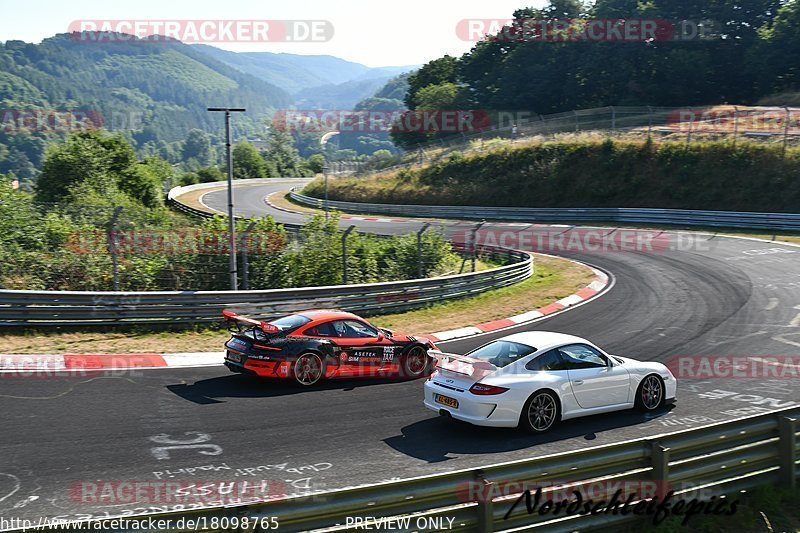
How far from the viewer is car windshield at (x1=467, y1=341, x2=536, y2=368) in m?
10.1

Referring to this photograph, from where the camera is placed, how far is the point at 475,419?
9.57 metres

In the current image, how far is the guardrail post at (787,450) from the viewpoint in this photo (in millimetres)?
7480

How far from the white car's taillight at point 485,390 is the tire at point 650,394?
263 centimetres

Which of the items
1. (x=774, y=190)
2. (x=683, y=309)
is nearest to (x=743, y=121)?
(x=774, y=190)

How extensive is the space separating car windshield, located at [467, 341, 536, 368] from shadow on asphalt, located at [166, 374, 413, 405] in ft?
9.12

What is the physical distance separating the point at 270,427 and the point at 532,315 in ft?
35.9

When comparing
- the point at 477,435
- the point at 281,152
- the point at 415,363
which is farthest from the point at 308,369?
the point at 281,152

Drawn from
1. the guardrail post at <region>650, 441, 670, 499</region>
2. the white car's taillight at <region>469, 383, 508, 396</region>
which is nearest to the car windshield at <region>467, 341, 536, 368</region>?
the white car's taillight at <region>469, 383, 508, 396</region>

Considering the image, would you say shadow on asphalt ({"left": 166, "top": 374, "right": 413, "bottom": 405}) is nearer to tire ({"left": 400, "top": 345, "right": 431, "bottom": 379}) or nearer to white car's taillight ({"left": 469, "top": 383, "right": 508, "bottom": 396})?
tire ({"left": 400, "top": 345, "right": 431, "bottom": 379})

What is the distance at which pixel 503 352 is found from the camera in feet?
33.8

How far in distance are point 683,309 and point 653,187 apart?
90.7 feet

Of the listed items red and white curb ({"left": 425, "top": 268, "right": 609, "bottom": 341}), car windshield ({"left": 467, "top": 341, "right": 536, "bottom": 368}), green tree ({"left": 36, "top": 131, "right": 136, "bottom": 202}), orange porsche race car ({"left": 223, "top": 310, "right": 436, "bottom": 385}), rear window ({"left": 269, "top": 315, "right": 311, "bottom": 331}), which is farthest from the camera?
green tree ({"left": 36, "top": 131, "right": 136, "bottom": 202})

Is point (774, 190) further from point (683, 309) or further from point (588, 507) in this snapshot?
point (588, 507)

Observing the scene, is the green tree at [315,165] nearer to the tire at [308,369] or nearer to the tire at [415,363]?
the tire at [415,363]
